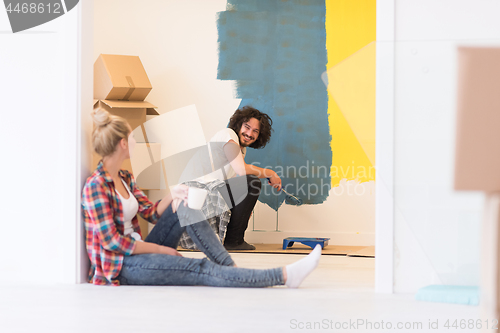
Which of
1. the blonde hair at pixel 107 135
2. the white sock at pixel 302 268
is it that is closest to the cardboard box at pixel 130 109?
the blonde hair at pixel 107 135

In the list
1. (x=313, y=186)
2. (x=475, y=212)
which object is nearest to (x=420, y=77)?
(x=475, y=212)

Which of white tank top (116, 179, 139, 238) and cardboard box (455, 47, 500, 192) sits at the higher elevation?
cardboard box (455, 47, 500, 192)

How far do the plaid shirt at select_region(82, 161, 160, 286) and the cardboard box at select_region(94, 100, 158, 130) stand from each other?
120 centimetres

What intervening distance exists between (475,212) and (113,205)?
1.26 metres

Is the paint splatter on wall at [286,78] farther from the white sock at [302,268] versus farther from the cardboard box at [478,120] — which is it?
the cardboard box at [478,120]

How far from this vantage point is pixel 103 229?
66.1 inches

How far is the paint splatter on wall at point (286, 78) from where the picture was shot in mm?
3395

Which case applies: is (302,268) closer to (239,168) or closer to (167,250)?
(167,250)

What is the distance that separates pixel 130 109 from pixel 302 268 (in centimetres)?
182

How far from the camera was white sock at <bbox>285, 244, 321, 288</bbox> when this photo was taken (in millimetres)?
1699

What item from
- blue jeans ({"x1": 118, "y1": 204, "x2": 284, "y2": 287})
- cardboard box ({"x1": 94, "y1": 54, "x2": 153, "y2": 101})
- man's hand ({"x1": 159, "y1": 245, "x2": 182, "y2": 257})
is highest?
cardboard box ({"x1": 94, "y1": 54, "x2": 153, "y2": 101})

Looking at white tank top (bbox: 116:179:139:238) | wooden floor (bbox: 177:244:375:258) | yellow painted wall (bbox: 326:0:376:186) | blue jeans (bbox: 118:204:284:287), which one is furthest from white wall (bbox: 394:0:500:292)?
yellow painted wall (bbox: 326:0:376:186)

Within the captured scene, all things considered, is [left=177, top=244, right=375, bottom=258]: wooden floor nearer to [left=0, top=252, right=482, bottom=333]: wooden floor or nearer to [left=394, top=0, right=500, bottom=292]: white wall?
[left=0, top=252, right=482, bottom=333]: wooden floor

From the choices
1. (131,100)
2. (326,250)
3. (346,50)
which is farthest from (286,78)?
(326,250)
